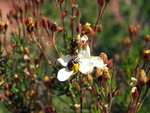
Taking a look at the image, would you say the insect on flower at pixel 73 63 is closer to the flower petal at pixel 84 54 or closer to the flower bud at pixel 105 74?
the flower petal at pixel 84 54

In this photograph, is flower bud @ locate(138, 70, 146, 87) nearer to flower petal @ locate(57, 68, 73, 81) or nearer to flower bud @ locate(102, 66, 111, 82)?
flower bud @ locate(102, 66, 111, 82)

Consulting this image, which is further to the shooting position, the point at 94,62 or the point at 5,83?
the point at 5,83

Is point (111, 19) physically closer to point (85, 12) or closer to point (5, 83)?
point (85, 12)

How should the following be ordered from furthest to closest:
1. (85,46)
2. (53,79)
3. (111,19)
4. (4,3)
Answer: (4,3) < (111,19) < (53,79) < (85,46)

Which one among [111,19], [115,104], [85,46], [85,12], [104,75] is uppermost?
[111,19]

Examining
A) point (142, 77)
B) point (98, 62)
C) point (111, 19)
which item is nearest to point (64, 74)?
point (98, 62)

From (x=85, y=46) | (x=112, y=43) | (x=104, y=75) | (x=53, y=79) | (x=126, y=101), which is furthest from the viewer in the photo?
(x=112, y=43)

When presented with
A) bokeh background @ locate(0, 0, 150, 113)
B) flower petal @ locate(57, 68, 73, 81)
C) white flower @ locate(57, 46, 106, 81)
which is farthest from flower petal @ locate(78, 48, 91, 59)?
bokeh background @ locate(0, 0, 150, 113)

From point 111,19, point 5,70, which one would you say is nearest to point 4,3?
point 111,19
